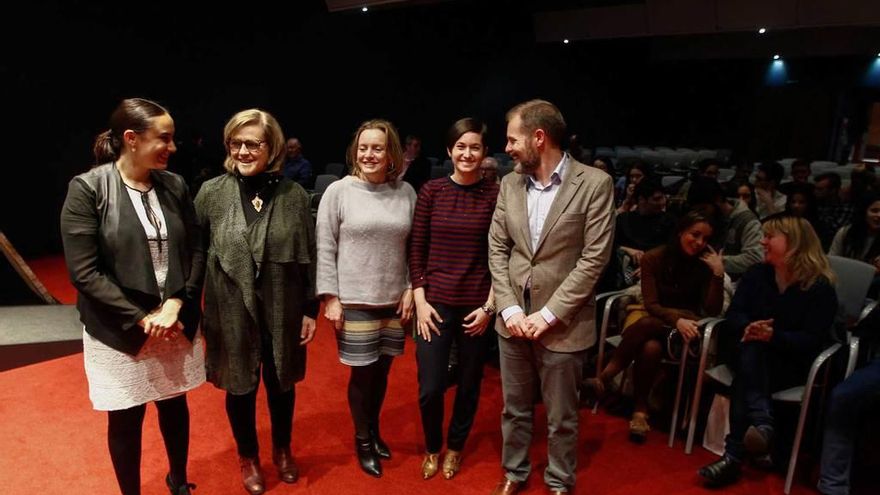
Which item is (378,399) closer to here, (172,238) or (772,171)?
(172,238)

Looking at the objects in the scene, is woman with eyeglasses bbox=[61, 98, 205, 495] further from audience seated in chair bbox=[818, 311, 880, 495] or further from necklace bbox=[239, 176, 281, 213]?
audience seated in chair bbox=[818, 311, 880, 495]

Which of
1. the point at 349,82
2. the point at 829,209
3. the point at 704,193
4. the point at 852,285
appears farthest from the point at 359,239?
the point at 349,82

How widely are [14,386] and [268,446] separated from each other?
157 cm

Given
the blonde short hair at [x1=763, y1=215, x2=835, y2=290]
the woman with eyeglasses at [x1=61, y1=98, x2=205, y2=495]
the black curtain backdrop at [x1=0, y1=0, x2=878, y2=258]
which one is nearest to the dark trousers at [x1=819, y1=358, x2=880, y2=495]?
the blonde short hair at [x1=763, y1=215, x2=835, y2=290]

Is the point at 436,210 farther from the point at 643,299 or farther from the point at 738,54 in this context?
the point at 738,54

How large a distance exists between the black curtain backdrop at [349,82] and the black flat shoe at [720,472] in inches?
247

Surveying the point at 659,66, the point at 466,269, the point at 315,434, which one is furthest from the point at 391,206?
the point at 659,66

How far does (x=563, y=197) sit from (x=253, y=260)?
112cm

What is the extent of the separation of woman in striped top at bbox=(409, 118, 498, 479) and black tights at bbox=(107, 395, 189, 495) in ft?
3.04

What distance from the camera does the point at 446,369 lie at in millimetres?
2527

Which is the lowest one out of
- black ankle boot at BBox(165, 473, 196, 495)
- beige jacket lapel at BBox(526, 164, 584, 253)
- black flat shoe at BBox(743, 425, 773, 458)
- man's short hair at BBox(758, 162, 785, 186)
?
black flat shoe at BBox(743, 425, 773, 458)

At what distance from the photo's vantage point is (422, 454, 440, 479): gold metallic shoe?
266 centimetres

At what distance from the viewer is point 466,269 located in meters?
2.41

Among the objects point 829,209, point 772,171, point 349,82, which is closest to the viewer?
point 829,209
